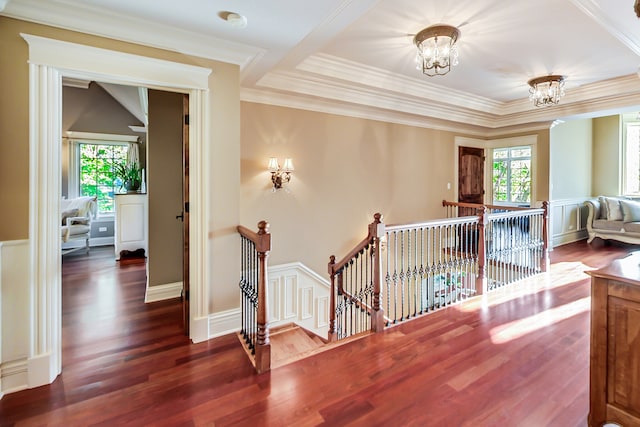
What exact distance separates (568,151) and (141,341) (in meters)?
7.83

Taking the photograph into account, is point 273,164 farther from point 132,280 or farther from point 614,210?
point 614,210

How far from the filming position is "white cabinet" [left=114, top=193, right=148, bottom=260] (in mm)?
4824

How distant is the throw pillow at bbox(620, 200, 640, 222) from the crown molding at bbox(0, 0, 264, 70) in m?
7.09

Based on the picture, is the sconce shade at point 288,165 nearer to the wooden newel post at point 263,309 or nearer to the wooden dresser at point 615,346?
the wooden newel post at point 263,309

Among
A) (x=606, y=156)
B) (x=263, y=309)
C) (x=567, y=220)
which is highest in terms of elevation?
(x=606, y=156)

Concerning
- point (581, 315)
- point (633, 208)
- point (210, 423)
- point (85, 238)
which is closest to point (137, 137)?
point (85, 238)

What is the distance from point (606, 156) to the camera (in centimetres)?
656

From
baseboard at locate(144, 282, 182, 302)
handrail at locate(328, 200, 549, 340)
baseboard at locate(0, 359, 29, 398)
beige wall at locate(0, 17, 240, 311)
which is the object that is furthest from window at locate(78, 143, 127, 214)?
handrail at locate(328, 200, 549, 340)

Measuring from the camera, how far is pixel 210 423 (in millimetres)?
1613

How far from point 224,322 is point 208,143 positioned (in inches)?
61.6

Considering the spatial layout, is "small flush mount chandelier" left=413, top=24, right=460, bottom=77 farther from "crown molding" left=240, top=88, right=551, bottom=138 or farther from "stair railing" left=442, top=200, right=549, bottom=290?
"stair railing" left=442, top=200, right=549, bottom=290

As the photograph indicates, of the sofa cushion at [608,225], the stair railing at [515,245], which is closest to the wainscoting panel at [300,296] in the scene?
the stair railing at [515,245]

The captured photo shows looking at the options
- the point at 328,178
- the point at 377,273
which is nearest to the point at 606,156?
the point at 328,178

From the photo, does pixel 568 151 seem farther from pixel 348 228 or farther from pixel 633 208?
pixel 348 228
